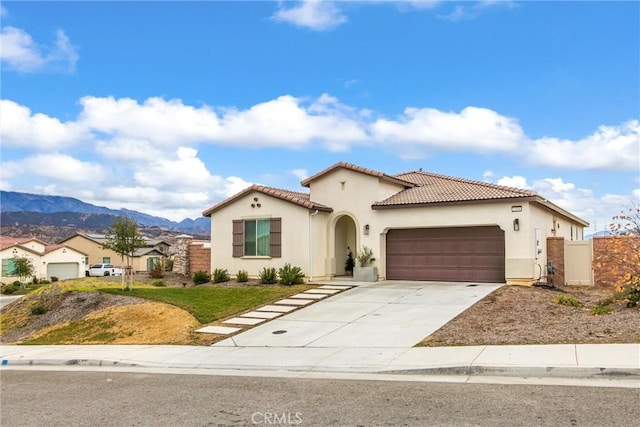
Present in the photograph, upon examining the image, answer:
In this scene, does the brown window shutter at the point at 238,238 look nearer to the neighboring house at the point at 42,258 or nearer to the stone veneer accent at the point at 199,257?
the stone veneer accent at the point at 199,257

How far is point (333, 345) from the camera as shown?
11.6 metres

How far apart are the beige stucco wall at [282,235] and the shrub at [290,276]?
0.52m

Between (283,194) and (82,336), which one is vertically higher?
(283,194)

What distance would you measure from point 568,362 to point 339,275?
16005 millimetres

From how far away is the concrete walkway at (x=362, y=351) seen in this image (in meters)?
8.66

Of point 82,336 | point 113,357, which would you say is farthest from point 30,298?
point 113,357

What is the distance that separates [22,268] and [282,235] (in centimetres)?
3893

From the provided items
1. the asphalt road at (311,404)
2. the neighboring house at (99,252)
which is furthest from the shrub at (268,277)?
the neighboring house at (99,252)

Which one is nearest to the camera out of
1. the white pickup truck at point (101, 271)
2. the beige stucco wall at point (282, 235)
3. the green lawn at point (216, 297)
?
the green lawn at point (216, 297)

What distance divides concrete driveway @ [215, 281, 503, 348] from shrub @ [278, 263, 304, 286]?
2.72 m

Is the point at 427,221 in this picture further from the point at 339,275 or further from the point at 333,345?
the point at 333,345

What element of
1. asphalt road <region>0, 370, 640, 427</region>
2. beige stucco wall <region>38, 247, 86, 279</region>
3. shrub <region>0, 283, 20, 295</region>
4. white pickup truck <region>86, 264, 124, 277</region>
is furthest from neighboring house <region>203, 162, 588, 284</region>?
white pickup truck <region>86, 264, 124, 277</region>

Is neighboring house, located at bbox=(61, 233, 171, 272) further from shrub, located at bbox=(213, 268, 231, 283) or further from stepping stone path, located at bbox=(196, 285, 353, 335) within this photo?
stepping stone path, located at bbox=(196, 285, 353, 335)

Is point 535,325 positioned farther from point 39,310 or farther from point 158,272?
point 158,272
